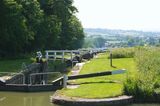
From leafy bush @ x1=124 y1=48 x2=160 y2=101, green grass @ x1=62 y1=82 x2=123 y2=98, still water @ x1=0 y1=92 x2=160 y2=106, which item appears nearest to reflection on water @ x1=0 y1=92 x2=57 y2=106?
still water @ x1=0 y1=92 x2=160 y2=106

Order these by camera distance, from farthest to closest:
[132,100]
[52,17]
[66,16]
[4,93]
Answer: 1. [66,16]
2. [52,17]
3. [4,93]
4. [132,100]

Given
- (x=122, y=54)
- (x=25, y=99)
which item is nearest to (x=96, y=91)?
(x=25, y=99)

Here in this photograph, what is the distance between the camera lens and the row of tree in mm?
51250

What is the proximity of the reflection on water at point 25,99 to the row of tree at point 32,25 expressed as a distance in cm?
2314

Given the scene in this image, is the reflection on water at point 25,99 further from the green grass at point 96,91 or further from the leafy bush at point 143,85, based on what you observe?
the leafy bush at point 143,85

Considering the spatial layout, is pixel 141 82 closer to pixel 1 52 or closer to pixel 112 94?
pixel 112 94

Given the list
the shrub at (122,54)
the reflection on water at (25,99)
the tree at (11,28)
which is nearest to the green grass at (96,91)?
the reflection on water at (25,99)

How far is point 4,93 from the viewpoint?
93.8ft

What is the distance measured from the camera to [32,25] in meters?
61.8

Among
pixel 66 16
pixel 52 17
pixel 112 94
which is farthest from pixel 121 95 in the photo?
pixel 66 16

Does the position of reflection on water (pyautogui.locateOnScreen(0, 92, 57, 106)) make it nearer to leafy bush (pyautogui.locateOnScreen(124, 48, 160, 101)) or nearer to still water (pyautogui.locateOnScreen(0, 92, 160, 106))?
still water (pyautogui.locateOnScreen(0, 92, 160, 106))

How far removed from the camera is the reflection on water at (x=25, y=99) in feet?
81.0

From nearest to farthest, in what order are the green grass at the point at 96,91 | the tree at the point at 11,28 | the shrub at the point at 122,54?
the green grass at the point at 96,91 → the tree at the point at 11,28 → the shrub at the point at 122,54

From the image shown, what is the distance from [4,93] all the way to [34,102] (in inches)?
162
